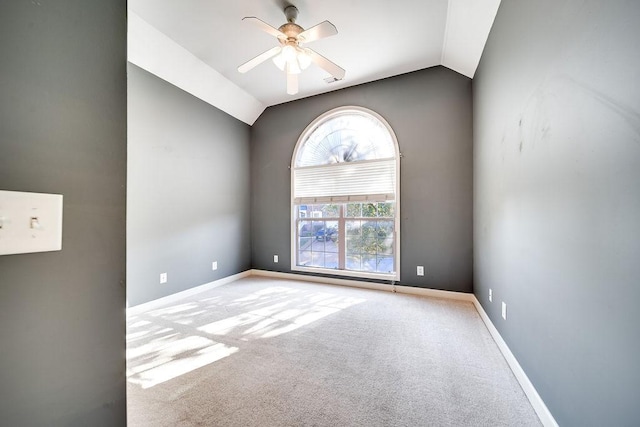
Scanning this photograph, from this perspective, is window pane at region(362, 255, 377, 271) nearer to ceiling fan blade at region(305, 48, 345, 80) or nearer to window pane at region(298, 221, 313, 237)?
window pane at region(298, 221, 313, 237)

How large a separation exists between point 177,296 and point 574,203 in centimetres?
378

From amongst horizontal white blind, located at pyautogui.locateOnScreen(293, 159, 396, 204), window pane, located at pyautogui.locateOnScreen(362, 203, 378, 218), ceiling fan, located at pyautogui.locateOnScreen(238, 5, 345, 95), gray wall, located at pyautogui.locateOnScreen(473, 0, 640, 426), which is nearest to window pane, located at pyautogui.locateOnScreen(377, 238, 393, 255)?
window pane, located at pyautogui.locateOnScreen(362, 203, 378, 218)

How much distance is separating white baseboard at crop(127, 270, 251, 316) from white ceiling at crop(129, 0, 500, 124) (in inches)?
105

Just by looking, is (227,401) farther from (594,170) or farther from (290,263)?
(290,263)

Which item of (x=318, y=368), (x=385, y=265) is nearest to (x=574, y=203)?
(x=318, y=368)

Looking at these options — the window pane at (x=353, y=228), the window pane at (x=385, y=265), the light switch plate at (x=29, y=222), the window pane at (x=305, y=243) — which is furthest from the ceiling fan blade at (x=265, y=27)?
the window pane at (x=385, y=265)

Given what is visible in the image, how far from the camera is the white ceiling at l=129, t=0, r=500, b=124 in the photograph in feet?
7.76

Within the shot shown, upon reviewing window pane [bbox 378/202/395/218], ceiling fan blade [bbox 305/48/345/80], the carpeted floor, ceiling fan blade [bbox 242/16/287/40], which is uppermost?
ceiling fan blade [bbox 242/16/287/40]

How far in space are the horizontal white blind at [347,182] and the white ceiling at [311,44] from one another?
4.01ft

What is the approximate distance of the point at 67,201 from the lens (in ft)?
1.83

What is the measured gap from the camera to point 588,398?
1031mm

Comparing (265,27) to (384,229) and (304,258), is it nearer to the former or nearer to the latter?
(384,229)

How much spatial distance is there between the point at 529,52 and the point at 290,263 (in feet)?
12.2

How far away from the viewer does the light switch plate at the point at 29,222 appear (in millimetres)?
457
